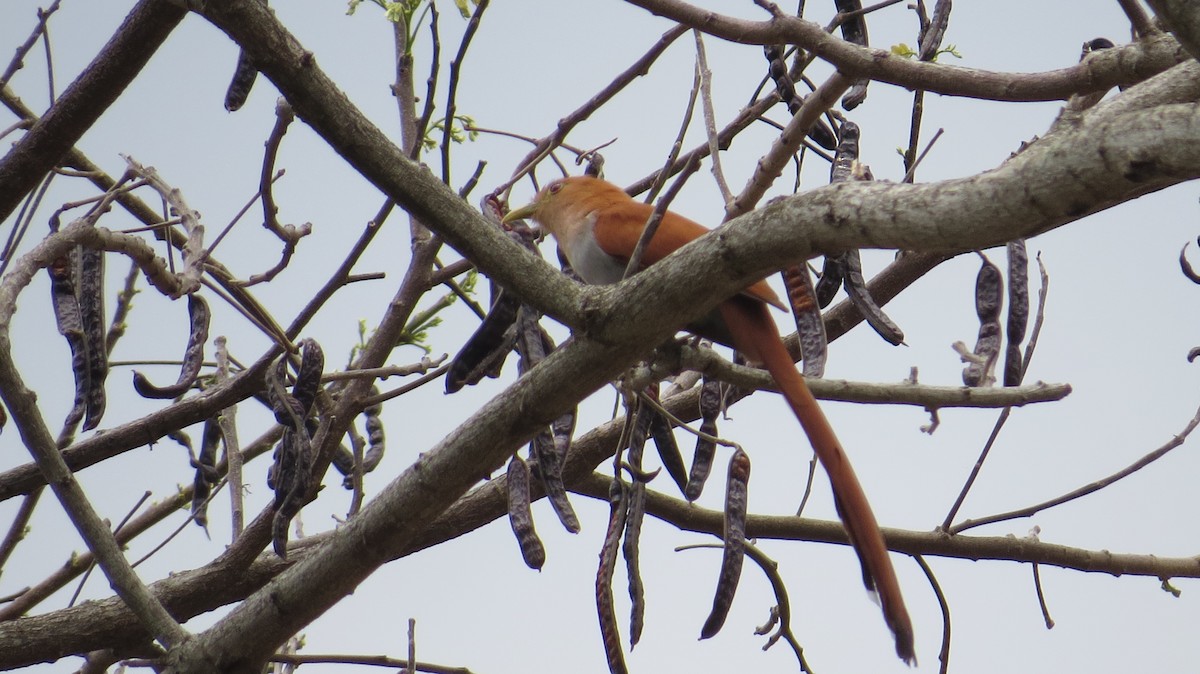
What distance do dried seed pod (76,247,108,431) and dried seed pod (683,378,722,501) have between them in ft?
5.12

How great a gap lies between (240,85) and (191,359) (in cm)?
82

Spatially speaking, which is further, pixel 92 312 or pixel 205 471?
pixel 205 471

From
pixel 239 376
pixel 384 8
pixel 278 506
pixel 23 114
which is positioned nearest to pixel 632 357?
pixel 278 506

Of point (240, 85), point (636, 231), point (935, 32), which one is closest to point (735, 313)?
point (636, 231)

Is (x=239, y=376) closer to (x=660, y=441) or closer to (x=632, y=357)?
(x=660, y=441)

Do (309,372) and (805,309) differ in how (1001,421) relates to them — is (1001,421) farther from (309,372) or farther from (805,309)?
(309,372)

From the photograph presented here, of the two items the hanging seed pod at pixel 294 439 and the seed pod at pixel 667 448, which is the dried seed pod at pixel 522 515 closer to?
the seed pod at pixel 667 448

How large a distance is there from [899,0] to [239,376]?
211cm

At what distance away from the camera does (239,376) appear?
3025mm

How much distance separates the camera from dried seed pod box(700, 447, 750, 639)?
8.06 ft

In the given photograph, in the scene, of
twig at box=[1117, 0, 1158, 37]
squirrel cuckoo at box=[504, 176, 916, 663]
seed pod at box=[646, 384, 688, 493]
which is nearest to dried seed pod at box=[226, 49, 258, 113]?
seed pod at box=[646, 384, 688, 493]

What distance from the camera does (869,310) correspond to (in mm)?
2570

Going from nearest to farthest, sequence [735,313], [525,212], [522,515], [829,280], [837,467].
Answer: [837,467] < [522,515] < [829,280] < [735,313] < [525,212]

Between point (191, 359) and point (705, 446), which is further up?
point (191, 359)
